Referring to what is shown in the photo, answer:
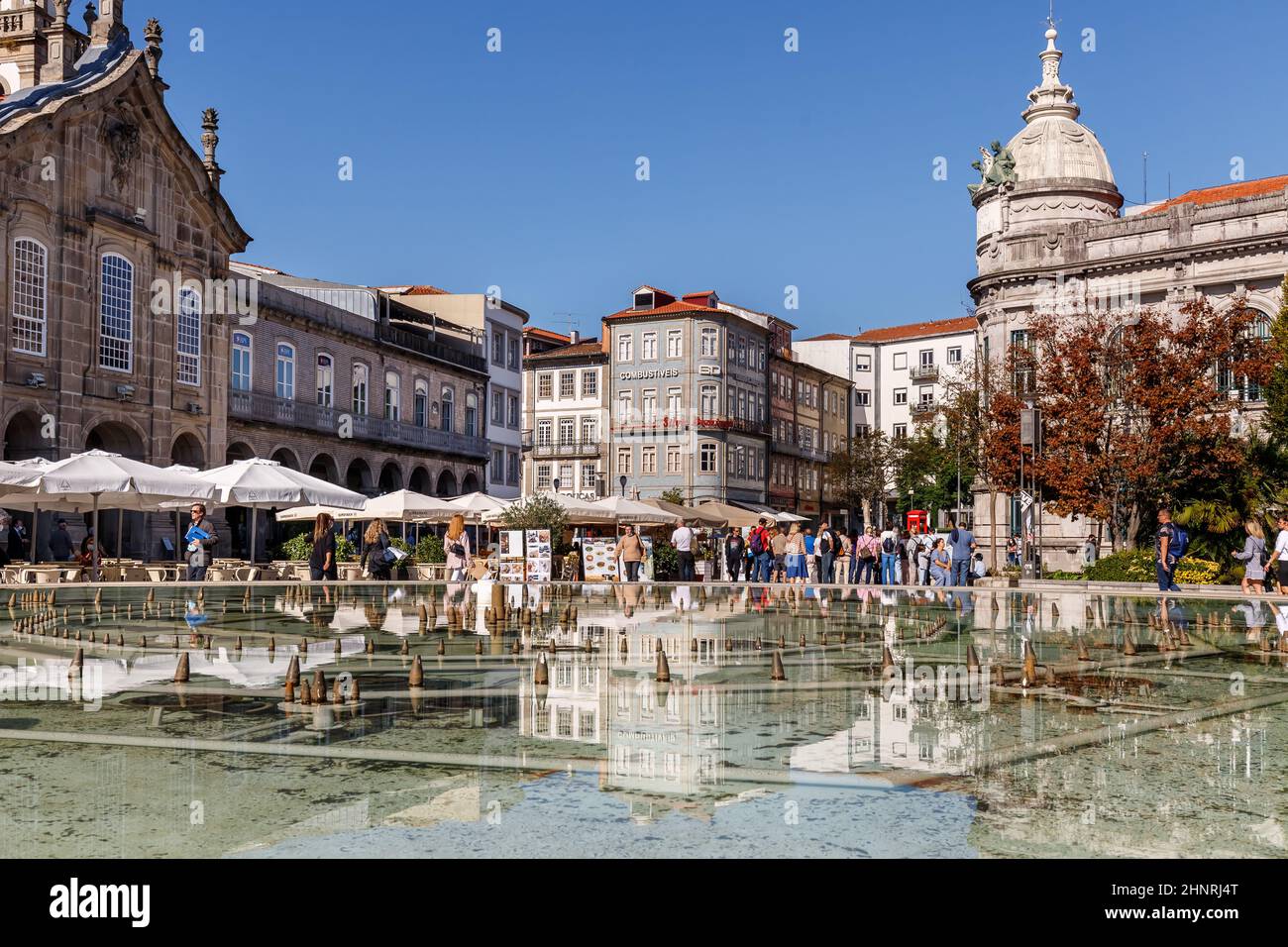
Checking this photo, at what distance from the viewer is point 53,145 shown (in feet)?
104

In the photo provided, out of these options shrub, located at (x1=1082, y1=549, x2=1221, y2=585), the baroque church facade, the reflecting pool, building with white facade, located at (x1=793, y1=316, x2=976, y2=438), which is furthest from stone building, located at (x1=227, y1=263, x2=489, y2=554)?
building with white facade, located at (x1=793, y1=316, x2=976, y2=438)

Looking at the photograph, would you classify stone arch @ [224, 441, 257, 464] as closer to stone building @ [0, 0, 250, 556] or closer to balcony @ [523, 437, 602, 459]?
stone building @ [0, 0, 250, 556]

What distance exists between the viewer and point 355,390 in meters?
46.1

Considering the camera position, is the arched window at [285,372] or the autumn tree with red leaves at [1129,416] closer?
the autumn tree with red leaves at [1129,416]

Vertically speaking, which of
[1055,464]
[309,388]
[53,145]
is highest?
[53,145]

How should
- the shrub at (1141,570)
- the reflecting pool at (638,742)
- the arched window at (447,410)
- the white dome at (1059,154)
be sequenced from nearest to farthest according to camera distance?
the reflecting pool at (638,742), the shrub at (1141,570), the white dome at (1059,154), the arched window at (447,410)

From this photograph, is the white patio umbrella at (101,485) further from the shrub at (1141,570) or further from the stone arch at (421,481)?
the stone arch at (421,481)

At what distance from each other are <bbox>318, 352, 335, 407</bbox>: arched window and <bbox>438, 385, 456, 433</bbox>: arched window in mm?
8447

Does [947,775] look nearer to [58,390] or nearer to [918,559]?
[918,559]

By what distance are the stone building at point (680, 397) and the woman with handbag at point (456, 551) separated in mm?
39730

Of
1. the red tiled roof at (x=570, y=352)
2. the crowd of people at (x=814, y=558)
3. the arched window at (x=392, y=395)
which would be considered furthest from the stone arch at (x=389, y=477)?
the red tiled roof at (x=570, y=352)

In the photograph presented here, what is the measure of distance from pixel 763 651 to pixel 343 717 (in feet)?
18.9

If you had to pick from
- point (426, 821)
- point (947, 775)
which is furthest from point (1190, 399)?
point (426, 821)

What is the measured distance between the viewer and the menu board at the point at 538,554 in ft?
100
